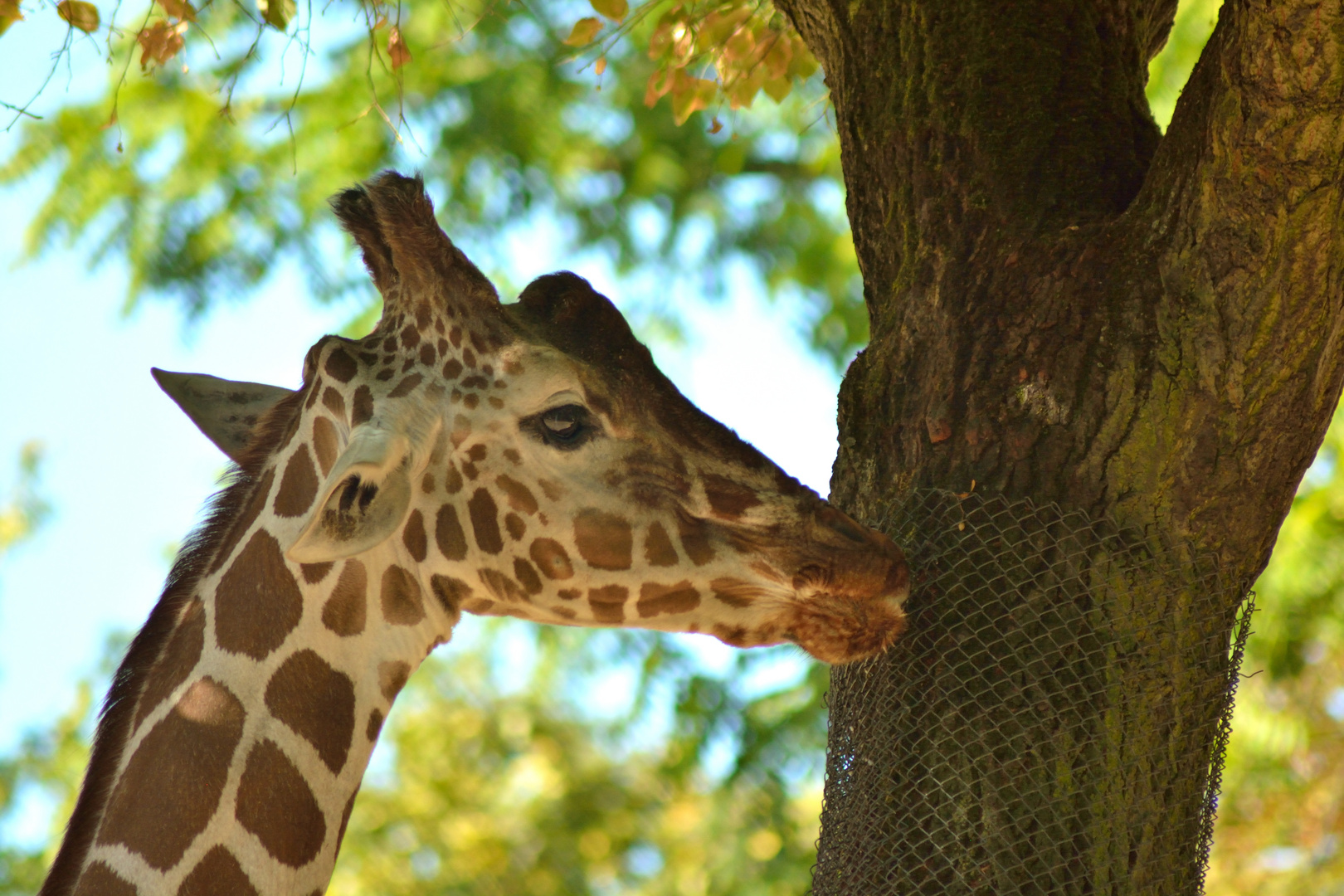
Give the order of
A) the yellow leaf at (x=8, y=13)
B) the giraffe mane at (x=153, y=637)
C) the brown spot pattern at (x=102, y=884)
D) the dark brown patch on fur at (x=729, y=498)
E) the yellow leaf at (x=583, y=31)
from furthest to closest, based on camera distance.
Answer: the yellow leaf at (x=583, y=31), the yellow leaf at (x=8, y=13), the dark brown patch on fur at (x=729, y=498), the giraffe mane at (x=153, y=637), the brown spot pattern at (x=102, y=884)

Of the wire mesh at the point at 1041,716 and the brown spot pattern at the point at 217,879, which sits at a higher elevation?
the wire mesh at the point at 1041,716

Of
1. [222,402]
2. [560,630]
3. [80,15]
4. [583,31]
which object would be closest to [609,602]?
[222,402]

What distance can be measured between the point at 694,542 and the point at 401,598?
665 mm

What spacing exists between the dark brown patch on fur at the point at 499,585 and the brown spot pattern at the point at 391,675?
0.25 m

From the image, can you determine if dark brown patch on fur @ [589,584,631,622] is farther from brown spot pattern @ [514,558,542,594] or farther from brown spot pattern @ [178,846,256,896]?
brown spot pattern @ [178,846,256,896]

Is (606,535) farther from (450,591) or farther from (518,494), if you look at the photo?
(450,591)

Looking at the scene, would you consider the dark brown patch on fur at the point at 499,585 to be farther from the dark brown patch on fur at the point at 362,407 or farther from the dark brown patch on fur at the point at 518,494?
the dark brown patch on fur at the point at 362,407

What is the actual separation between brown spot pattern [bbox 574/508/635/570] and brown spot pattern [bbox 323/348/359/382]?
0.63 metres

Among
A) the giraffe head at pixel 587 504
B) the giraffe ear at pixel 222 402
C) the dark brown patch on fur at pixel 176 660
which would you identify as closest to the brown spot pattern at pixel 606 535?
the giraffe head at pixel 587 504

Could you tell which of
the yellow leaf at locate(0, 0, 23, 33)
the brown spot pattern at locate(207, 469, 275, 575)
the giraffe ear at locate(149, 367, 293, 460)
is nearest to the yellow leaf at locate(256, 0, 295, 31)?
the yellow leaf at locate(0, 0, 23, 33)

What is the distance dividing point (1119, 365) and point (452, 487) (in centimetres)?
149

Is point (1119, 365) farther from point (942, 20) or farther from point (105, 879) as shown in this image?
point (105, 879)

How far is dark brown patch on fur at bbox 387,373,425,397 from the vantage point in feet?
9.64

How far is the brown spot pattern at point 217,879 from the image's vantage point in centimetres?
265
